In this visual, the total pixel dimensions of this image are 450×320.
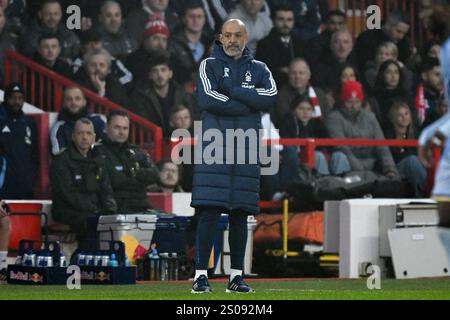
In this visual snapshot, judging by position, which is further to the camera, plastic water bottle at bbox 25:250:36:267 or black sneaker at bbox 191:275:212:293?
plastic water bottle at bbox 25:250:36:267

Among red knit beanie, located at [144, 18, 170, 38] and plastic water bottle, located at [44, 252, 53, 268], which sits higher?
red knit beanie, located at [144, 18, 170, 38]

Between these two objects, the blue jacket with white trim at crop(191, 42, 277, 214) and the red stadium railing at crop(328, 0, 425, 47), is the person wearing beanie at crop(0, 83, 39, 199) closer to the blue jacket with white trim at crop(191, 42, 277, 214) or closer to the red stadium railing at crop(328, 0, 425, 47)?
the red stadium railing at crop(328, 0, 425, 47)

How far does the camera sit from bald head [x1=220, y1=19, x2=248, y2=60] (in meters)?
9.39

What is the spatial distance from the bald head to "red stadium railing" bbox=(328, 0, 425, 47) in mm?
8001

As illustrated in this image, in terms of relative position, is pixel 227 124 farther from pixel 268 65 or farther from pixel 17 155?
pixel 268 65

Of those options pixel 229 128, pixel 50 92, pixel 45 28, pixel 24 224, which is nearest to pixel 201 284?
pixel 229 128

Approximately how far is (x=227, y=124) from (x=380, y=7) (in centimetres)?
838

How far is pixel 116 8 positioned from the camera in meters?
15.8

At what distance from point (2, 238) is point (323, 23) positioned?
6.34 metres

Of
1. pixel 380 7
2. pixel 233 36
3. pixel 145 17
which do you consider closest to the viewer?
pixel 233 36

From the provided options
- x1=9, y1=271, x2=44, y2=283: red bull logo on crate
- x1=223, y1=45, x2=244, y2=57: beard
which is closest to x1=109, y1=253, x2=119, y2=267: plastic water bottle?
x1=9, y1=271, x2=44, y2=283: red bull logo on crate

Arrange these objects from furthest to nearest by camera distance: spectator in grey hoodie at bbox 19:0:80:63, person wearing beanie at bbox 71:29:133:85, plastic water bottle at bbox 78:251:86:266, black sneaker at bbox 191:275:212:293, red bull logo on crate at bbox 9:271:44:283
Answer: person wearing beanie at bbox 71:29:133:85, spectator in grey hoodie at bbox 19:0:80:63, plastic water bottle at bbox 78:251:86:266, red bull logo on crate at bbox 9:271:44:283, black sneaker at bbox 191:275:212:293

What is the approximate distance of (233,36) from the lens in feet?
31.0
